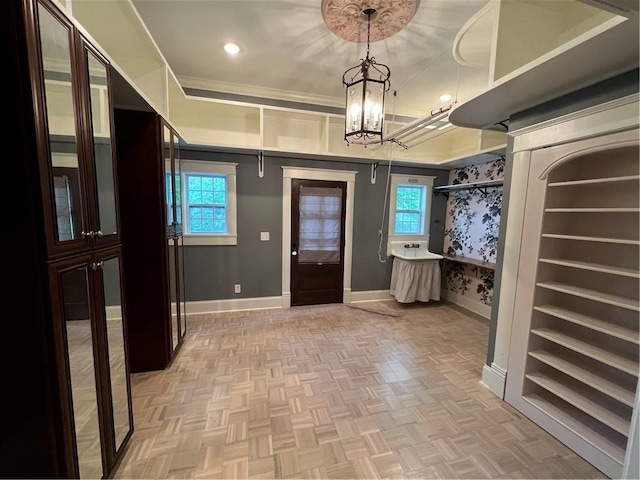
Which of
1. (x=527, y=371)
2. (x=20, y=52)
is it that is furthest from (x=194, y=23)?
(x=527, y=371)

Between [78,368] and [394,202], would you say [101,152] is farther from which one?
[394,202]

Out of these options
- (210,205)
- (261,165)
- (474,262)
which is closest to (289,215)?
(261,165)

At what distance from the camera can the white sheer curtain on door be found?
3.98 m

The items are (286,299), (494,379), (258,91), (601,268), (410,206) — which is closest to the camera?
(601,268)

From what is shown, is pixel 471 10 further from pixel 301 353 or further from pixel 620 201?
pixel 301 353

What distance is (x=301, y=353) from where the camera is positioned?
9.00ft

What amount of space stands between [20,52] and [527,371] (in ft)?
10.5

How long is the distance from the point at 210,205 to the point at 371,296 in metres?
2.92

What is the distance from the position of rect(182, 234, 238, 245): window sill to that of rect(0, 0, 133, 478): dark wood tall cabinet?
2.40m

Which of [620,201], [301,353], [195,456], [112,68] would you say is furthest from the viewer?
[301,353]

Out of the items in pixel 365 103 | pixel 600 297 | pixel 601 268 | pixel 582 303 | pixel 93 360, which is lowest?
pixel 93 360

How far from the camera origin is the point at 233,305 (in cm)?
385

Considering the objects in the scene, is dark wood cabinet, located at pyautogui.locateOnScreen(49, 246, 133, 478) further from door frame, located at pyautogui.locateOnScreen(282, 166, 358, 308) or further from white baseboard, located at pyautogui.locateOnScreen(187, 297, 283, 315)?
door frame, located at pyautogui.locateOnScreen(282, 166, 358, 308)

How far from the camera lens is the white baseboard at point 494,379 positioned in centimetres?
211
